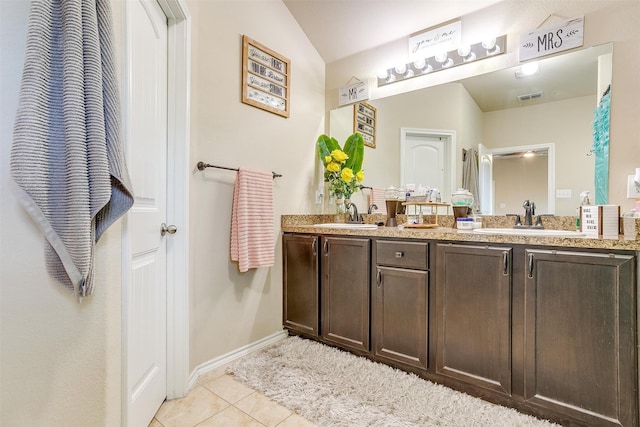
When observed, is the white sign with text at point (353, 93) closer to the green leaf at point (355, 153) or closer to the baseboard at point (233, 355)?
the green leaf at point (355, 153)

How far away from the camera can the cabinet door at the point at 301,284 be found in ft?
7.50

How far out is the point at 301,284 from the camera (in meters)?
2.37

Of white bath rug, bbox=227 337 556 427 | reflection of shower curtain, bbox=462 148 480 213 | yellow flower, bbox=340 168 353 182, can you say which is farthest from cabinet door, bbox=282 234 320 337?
reflection of shower curtain, bbox=462 148 480 213

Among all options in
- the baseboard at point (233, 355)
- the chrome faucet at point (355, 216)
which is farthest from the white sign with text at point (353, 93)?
the baseboard at point (233, 355)

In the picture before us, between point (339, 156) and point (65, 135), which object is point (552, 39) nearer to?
point (339, 156)

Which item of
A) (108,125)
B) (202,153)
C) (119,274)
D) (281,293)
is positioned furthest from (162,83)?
(281,293)

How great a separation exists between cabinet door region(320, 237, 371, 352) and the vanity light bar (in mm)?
1395

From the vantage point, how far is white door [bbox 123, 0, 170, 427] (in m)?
1.26

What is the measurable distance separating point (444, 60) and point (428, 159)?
2.34 feet

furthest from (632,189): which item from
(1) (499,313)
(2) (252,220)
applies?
(2) (252,220)

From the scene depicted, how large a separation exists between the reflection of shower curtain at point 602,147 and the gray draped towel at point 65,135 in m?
2.30

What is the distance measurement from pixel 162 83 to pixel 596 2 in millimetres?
2415

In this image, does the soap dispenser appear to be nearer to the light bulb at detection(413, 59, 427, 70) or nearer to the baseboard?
the light bulb at detection(413, 59, 427, 70)

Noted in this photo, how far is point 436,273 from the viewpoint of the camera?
174 centimetres
